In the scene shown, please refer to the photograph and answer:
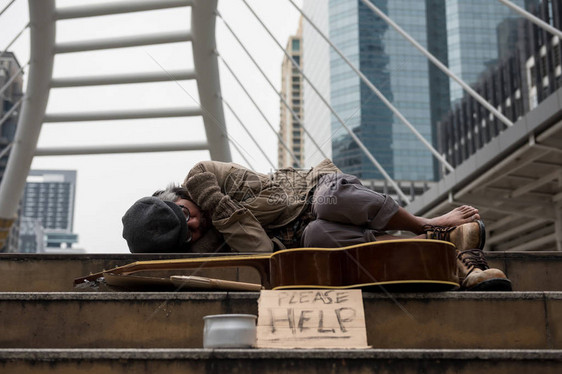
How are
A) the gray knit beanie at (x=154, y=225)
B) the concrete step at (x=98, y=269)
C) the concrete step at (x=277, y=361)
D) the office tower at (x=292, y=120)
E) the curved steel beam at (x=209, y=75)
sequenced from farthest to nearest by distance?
the office tower at (x=292, y=120) → the curved steel beam at (x=209, y=75) → the gray knit beanie at (x=154, y=225) → the concrete step at (x=98, y=269) → the concrete step at (x=277, y=361)

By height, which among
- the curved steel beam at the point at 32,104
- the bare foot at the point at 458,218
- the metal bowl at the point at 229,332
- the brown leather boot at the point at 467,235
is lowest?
the metal bowl at the point at 229,332

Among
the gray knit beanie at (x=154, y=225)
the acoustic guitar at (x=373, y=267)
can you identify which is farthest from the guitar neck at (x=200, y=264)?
the gray knit beanie at (x=154, y=225)

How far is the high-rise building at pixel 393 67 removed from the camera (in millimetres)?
10375

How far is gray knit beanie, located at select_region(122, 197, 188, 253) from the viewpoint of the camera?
323 centimetres

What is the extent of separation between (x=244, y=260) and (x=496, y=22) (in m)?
104

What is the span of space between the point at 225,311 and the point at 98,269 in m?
1.00

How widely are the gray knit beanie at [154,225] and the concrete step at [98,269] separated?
0.16 metres

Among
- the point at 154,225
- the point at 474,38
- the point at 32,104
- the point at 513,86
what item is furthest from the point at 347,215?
the point at 474,38

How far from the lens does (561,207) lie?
12297mm

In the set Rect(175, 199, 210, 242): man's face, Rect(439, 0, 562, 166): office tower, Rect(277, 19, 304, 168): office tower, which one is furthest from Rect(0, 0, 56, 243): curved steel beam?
Rect(439, 0, 562, 166): office tower

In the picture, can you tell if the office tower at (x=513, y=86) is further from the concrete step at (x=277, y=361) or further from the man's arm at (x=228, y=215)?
the concrete step at (x=277, y=361)

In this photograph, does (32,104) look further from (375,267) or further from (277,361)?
(277,361)

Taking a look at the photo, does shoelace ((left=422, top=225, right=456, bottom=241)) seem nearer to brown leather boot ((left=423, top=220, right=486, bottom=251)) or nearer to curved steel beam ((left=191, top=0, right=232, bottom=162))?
brown leather boot ((left=423, top=220, right=486, bottom=251))

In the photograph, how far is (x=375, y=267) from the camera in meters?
2.43
